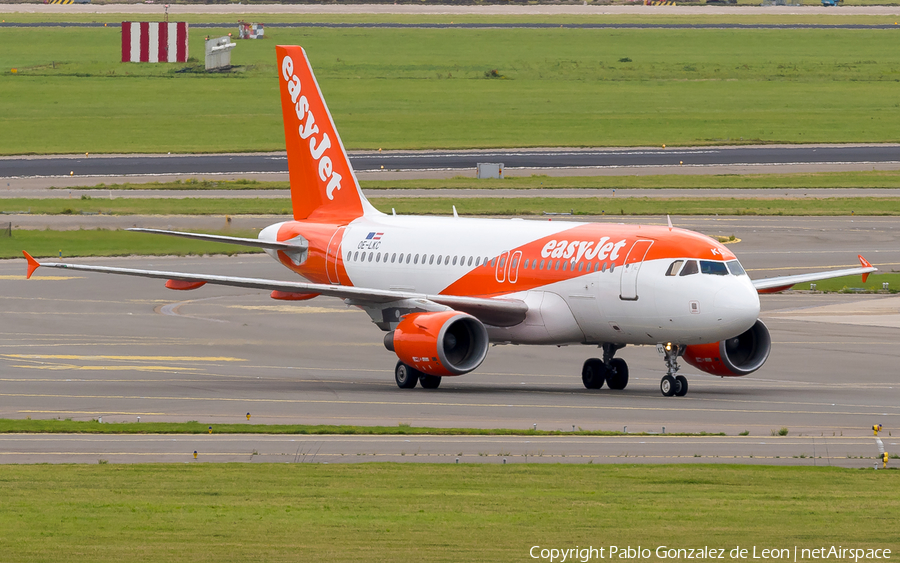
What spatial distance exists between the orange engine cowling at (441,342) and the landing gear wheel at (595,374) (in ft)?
10.2

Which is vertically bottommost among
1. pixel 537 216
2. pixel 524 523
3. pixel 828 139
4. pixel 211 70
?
pixel 524 523

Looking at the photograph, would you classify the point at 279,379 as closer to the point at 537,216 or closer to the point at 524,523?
the point at 524,523

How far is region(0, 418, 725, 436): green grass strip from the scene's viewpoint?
2919 cm

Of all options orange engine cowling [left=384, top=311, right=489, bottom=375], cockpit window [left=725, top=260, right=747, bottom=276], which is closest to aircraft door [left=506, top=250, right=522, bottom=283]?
orange engine cowling [left=384, top=311, right=489, bottom=375]

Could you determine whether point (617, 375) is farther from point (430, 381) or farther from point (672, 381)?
point (430, 381)

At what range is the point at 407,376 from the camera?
38344mm

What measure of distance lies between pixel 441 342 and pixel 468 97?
390 ft

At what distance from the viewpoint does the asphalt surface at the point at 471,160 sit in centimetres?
10500

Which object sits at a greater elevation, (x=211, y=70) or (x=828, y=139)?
(x=211, y=70)

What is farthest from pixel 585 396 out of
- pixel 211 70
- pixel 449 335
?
pixel 211 70

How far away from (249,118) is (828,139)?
52.7 meters

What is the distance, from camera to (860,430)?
29922mm

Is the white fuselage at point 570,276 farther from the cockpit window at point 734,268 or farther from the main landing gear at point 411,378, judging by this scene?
the main landing gear at point 411,378

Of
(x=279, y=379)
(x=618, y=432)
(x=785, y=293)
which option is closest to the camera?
(x=618, y=432)
